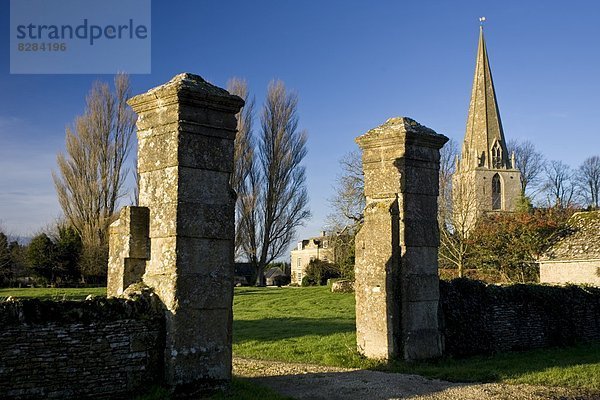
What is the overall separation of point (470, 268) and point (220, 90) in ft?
76.2

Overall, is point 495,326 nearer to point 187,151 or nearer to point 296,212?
point 187,151

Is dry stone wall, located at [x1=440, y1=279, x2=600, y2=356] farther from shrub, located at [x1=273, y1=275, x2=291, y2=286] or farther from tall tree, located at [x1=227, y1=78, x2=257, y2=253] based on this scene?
shrub, located at [x1=273, y1=275, x2=291, y2=286]

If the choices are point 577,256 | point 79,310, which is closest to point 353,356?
point 79,310

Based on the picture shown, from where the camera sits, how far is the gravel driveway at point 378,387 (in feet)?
23.1

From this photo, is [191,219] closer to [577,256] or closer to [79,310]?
[79,310]

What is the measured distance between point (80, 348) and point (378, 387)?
3.64 meters

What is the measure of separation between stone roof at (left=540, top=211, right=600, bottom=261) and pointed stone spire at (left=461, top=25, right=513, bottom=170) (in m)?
27.3

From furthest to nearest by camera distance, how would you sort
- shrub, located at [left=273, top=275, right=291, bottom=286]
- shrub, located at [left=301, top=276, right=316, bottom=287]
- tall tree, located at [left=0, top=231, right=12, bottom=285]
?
1. shrub, located at [left=273, top=275, right=291, bottom=286]
2. shrub, located at [left=301, top=276, right=316, bottom=287]
3. tall tree, located at [left=0, top=231, right=12, bottom=285]

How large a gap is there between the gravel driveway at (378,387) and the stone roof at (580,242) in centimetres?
1647

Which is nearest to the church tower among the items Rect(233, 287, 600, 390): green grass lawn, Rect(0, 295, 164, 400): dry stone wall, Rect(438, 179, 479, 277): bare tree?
Rect(438, 179, 479, 277): bare tree

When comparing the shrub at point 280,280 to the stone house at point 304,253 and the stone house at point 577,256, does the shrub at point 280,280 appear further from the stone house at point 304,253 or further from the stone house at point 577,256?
the stone house at point 577,256

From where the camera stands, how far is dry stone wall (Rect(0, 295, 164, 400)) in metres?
5.54

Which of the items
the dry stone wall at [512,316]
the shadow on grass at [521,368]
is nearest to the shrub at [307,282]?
the dry stone wall at [512,316]

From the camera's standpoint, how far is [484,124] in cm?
5194
